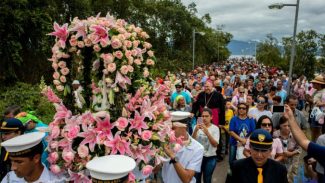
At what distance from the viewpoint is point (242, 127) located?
621 cm

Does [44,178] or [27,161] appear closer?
[27,161]

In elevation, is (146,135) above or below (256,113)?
above

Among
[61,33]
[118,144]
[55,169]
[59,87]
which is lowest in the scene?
[55,169]

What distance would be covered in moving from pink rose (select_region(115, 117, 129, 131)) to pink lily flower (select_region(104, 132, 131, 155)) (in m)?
0.07

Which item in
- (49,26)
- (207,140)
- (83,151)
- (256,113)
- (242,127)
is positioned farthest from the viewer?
(49,26)

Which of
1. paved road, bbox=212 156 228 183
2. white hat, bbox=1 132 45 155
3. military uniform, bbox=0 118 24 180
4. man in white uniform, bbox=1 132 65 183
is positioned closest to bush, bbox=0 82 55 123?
paved road, bbox=212 156 228 183

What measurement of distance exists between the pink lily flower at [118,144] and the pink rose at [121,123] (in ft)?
0.22

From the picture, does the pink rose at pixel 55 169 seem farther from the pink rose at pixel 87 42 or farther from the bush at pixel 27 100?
the bush at pixel 27 100

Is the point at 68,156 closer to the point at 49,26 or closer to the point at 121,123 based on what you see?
the point at 121,123

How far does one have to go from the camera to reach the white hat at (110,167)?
2.44m

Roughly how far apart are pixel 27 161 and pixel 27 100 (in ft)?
34.8

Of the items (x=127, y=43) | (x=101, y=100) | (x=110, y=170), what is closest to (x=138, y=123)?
(x=101, y=100)

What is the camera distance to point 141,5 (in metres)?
27.0

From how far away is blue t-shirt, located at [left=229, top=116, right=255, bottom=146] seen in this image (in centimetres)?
618
